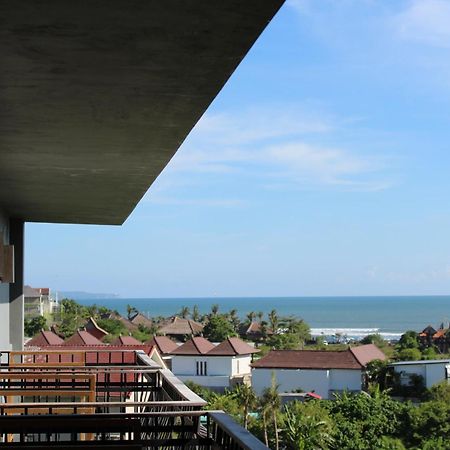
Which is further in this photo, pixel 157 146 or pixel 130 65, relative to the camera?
pixel 157 146

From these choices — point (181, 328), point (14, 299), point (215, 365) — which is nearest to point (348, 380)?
point (215, 365)

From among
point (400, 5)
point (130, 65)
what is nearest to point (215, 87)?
point (130, 65)

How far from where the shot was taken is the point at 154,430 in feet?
14.5

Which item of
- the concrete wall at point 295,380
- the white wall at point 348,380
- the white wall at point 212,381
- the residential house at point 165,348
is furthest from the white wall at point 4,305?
the white wall at point 212,381

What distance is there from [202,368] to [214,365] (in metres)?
1.04

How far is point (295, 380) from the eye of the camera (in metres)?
59.6

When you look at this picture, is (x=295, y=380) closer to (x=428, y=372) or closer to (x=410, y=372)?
(x=410, y=372)

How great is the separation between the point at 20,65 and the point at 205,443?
2137 mm

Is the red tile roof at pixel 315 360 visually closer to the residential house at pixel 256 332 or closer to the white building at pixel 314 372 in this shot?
the white building at pixel 314 372

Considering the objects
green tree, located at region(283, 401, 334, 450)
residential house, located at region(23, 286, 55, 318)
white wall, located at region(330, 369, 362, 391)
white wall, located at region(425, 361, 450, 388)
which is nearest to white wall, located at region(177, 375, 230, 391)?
white wall, located at region(330, 369, 362, 391)

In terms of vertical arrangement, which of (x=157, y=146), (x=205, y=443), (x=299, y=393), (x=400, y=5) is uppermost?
(x=400, y=5)

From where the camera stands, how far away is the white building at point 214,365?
63.6 meters

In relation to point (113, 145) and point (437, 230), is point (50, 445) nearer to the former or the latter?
point (113, 145)

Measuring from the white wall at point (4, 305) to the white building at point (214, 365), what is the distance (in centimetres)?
5178
